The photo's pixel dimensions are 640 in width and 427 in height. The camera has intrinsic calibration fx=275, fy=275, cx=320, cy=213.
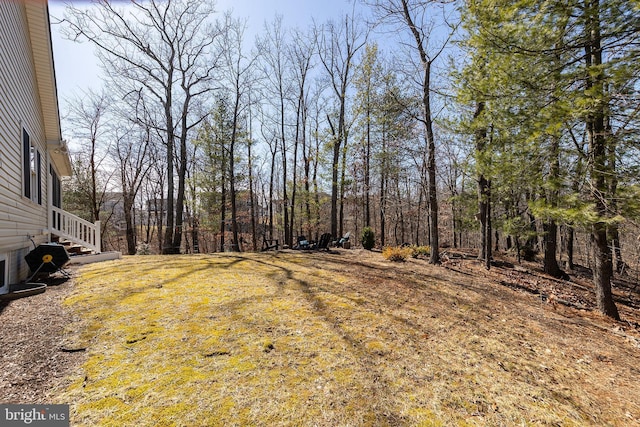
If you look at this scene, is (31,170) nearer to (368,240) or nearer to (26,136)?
(26,136)

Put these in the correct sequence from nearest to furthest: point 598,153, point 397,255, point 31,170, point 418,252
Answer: point 598,153 < point 31,170 < point 397,255 < point 418,252

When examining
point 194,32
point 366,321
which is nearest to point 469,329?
point 366,321

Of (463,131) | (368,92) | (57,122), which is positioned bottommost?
(463,131)

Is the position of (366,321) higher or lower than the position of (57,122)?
lower

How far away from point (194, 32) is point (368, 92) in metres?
9.19

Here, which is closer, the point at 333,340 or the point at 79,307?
the point at 333,340

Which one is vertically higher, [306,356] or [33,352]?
[33,352]

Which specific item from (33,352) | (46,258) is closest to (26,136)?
(46,258)

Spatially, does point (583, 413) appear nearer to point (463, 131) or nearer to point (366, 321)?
point (366, 321)

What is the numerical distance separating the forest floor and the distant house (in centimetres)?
134

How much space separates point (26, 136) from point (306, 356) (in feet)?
25.5

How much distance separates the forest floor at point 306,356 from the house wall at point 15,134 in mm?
1189

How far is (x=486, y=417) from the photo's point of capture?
2.12 metres

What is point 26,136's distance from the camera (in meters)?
6.05
